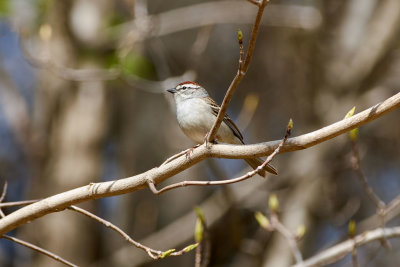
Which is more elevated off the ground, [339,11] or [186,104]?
[339,11]

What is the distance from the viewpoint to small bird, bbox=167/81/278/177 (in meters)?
4.36

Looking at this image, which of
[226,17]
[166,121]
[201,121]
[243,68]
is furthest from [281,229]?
[166,121]

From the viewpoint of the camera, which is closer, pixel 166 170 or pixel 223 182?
pixel 223 182

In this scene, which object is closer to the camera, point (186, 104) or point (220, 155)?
point (220, 155)

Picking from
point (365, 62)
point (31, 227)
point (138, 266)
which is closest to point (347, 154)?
point (365, 62)

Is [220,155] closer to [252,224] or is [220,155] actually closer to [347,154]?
[347,154]

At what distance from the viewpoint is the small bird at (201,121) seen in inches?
171

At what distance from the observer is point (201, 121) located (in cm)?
439

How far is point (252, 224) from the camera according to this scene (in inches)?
314

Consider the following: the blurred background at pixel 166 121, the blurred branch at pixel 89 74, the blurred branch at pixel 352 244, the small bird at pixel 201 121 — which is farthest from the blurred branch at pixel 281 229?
the blurred branch at pixel 89 74

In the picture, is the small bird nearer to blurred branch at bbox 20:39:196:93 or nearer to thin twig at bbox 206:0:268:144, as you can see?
blurred branch at bbox 20:39:196:93

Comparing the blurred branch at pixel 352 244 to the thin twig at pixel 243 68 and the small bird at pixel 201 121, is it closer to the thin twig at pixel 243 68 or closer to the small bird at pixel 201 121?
the small bird at pixel 201 121

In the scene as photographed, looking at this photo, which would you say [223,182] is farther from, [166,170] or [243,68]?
[243,68]

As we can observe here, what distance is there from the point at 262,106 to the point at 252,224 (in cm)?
203
